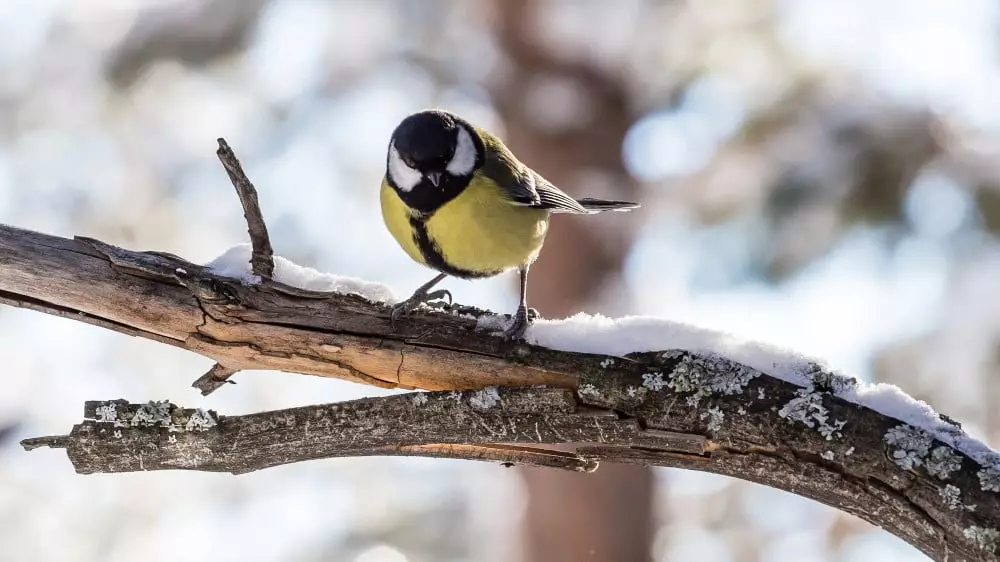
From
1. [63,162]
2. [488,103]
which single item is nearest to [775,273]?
[488,103]

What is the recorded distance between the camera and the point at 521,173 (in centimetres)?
242

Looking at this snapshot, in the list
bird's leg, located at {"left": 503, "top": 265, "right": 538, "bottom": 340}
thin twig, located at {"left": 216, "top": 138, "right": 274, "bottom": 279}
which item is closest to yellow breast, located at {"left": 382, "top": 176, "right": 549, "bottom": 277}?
bird's leg, located at {"left": 503, "top": 265, "right": 538, "bottom": 340}

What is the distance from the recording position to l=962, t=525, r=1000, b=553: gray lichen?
1.44m

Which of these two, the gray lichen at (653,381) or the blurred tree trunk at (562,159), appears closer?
the gray lichen at (653,381)

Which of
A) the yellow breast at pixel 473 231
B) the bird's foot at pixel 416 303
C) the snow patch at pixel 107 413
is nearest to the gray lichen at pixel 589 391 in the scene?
the bird's foot at pixel 416 303

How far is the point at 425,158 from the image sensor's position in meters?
2.15

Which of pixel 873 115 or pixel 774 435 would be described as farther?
pixel 873 115

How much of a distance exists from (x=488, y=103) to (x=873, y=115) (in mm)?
2044

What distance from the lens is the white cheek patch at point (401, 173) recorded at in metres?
2.17

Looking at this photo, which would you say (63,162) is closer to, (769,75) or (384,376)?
(384,376)

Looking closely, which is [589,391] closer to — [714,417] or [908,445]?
[714,417]

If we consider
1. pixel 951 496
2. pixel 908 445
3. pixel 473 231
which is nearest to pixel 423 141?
pixel 473 231

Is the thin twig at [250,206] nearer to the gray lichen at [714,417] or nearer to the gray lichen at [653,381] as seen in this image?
the gray lichen at [653,381]

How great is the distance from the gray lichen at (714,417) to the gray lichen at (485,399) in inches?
17.3
